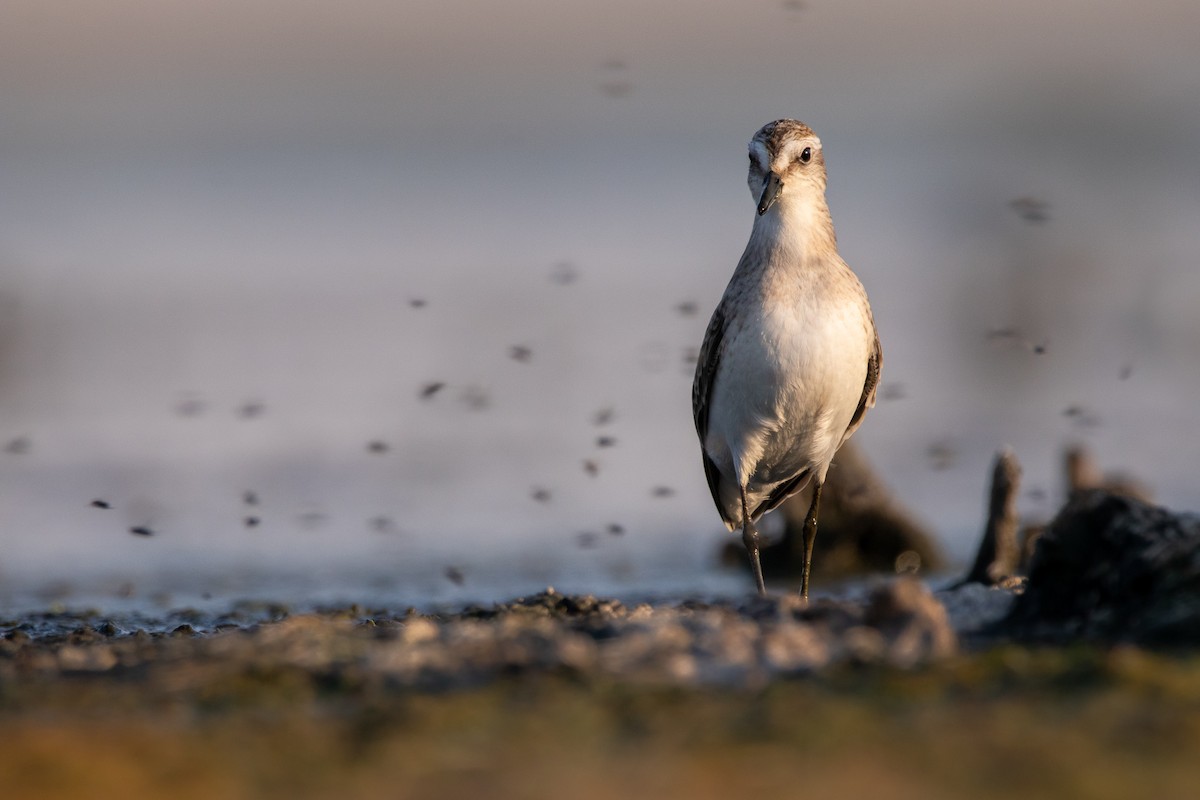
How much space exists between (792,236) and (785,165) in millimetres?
588

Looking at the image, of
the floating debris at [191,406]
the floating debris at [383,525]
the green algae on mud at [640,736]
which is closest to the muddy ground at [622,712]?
the green algae on mud at [640,736]

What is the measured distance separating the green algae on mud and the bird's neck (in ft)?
15.5

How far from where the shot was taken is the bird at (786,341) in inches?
433

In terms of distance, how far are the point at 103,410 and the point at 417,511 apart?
5720mm

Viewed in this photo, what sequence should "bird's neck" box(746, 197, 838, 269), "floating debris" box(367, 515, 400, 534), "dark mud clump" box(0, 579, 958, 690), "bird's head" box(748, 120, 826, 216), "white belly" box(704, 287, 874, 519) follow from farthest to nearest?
"floating debris" box(367, 515, 400, 534)
"bird's head" box(748, 120, 826, 216)
"bird's neck" box(746, 197, 838, 269)
"white belly" box(704, 287, 874, 519)
"dark mud clump" box(0, 579, 958, 690)

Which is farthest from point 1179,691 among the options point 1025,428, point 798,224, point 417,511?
point 1025,428

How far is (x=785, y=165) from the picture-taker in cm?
1152

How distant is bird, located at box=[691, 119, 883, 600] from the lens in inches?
433

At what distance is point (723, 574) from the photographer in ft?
53.7

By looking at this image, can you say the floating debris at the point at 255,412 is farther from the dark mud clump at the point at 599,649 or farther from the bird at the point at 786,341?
the dark mud clump at the point at 599,649

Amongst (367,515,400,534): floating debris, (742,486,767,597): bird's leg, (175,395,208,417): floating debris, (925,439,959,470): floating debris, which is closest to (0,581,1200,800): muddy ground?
(742,486,767,597): bird's leg

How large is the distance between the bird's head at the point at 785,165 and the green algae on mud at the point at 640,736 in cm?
514

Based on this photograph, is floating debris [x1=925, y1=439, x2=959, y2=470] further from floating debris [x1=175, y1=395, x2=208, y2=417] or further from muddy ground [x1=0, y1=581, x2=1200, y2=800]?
muddy ground [x1=0, y1=581, x2=1200, y2=800]

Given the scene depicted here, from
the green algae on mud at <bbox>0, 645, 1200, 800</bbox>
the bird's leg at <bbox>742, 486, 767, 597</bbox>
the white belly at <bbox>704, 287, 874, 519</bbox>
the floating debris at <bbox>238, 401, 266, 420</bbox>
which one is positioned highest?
the floating debris at <bbox>238, 401, 266, 420</bbox>
